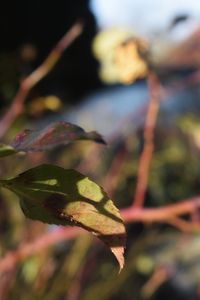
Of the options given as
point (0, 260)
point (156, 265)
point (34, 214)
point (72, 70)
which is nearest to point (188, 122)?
point (156, 265)

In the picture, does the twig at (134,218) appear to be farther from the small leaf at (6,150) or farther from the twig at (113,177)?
the small leaf at (6,150)

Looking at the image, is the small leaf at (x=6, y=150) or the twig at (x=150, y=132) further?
the twig at (x=150, y=132)

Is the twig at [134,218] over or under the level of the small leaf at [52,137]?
under

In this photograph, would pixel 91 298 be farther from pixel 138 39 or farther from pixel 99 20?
pixel 99 20

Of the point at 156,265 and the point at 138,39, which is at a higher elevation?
the point at 138,39

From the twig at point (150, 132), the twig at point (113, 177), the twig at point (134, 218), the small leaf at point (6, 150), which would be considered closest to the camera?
the small leaf at point (6, 150)

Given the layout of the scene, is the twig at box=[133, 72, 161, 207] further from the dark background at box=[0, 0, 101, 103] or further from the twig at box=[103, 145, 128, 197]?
the dark background at box=[0, 0, 101, 103]

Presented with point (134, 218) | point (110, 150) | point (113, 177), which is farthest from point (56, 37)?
point (134, 218)

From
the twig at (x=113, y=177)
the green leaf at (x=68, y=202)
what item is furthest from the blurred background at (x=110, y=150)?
the green leaf at (x=68, y=202)
